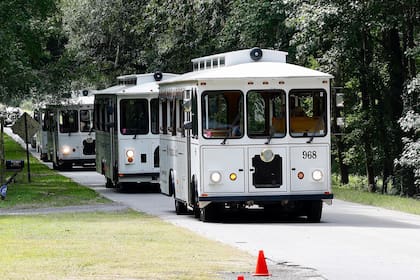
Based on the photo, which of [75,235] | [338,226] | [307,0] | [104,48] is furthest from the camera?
[104,48]

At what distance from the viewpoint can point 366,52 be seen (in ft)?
128

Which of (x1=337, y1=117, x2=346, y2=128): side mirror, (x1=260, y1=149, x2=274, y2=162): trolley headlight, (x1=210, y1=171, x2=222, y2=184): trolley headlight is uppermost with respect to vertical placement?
(x1=337, y1=117, x2=346, y2=128): side mirror

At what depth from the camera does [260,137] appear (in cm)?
2147

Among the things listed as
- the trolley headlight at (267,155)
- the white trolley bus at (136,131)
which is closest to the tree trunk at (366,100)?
the white trolley bus at (136,131)

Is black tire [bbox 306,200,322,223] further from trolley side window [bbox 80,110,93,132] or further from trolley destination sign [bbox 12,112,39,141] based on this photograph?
trolley side window [bbox 80,110,93,132]

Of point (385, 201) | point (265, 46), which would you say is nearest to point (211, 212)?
point (385, 201)

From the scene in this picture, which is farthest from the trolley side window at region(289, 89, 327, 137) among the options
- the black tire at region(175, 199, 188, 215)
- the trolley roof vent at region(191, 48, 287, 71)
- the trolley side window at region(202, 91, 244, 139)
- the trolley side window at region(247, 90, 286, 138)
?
the black tire at region(175, 199, 188, 215)

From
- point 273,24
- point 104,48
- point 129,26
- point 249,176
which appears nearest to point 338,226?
point 249,176

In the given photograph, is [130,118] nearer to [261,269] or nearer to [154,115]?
[154,115]

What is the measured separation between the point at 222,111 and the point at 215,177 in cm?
129

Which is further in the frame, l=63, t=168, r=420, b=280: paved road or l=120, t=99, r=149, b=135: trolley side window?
l=120, t=99, r=149, b=135: trolley side window

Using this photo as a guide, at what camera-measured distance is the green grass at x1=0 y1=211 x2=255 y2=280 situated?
45.4 ft

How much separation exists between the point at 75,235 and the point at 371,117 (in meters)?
21.9

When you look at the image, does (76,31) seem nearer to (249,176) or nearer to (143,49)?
(143,49)
